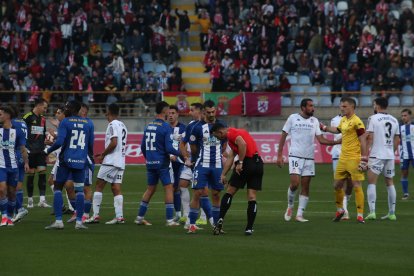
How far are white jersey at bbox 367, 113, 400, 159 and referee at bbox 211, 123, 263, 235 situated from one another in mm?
3661

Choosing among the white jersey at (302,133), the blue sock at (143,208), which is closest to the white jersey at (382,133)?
the white jersey at (302,133)

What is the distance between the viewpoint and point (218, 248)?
15.3 meters

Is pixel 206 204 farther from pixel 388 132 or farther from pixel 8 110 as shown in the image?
pixel 388 132

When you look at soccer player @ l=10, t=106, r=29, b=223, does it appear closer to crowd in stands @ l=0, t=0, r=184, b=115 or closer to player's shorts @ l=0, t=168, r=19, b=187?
player's shorts @ l=0, t=168, r=19, b=187

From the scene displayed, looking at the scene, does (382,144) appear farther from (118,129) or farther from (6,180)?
(6,180)

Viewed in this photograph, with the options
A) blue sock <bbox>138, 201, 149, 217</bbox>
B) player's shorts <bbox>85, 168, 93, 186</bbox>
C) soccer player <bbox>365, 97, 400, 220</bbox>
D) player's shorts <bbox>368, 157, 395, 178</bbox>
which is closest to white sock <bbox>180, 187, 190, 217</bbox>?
A: blue sock <bbox>138, 201, 149, 217</bbox>

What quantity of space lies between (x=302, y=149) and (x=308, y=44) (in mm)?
26781

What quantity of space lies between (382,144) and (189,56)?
92.7ft

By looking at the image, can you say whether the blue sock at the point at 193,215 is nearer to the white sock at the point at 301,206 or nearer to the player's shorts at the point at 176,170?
the player's shorts at the point at 176,170

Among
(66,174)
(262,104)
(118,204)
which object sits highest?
(262,104)

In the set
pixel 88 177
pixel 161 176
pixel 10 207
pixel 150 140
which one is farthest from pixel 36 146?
pixel 161 176

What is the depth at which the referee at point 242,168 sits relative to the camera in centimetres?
1700

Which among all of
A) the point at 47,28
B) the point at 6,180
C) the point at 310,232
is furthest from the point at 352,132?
the point at 47,28

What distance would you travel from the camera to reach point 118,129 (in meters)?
19.6
